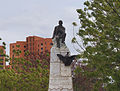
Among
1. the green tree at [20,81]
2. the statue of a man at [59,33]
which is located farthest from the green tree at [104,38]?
the green tree at [20,81]

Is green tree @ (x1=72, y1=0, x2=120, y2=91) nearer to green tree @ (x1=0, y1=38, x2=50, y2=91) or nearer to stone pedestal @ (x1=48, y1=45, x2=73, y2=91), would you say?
stone pedestal @ (x1=48, y1=45, x2=73, y2=91)

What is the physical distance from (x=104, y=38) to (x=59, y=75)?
3081mm

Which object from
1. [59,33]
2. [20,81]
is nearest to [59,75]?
[59,33]

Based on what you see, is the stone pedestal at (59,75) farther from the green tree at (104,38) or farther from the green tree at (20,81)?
the green tree at (20,81)

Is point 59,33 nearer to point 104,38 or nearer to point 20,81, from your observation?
point 104,38

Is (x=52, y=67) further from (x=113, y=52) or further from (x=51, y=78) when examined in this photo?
(x=113, y=52)

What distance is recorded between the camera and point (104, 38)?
45.4 feet

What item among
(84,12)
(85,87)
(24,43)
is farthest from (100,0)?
(24,43)

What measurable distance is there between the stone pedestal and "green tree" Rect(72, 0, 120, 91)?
1.76 metres

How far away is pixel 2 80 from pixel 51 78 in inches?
351

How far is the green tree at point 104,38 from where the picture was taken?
13242mm

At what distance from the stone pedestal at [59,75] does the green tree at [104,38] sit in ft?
5.78

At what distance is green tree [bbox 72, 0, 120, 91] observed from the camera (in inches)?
521

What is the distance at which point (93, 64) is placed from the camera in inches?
615
